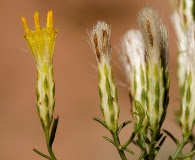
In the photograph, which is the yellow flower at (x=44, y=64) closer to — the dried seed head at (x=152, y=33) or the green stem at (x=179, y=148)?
the dried seed head at (x=152, y=33)

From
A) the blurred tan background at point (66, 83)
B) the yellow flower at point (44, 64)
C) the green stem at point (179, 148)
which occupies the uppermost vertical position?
the blurred tan background at point (66, 83)

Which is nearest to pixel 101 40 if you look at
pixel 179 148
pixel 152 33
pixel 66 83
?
pixel 152 33

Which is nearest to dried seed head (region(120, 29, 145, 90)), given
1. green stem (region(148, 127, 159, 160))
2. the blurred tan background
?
green stem (region(148, 127, 159, 160))

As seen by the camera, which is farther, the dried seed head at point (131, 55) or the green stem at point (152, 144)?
the dried seed head at point (131, 55)

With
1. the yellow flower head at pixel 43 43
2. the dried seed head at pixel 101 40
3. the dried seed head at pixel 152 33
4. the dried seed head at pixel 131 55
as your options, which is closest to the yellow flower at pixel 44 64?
the yellow flower head at pixel 43 43

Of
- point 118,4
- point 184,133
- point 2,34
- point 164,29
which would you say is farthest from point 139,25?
point 118,4

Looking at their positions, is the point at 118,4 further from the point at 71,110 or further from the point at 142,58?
the point at 142,58

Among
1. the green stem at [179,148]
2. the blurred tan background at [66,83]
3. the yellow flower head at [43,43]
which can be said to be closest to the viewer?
the green stem at [179,148]

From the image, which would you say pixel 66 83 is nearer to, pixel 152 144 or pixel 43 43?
pixel 43 43
